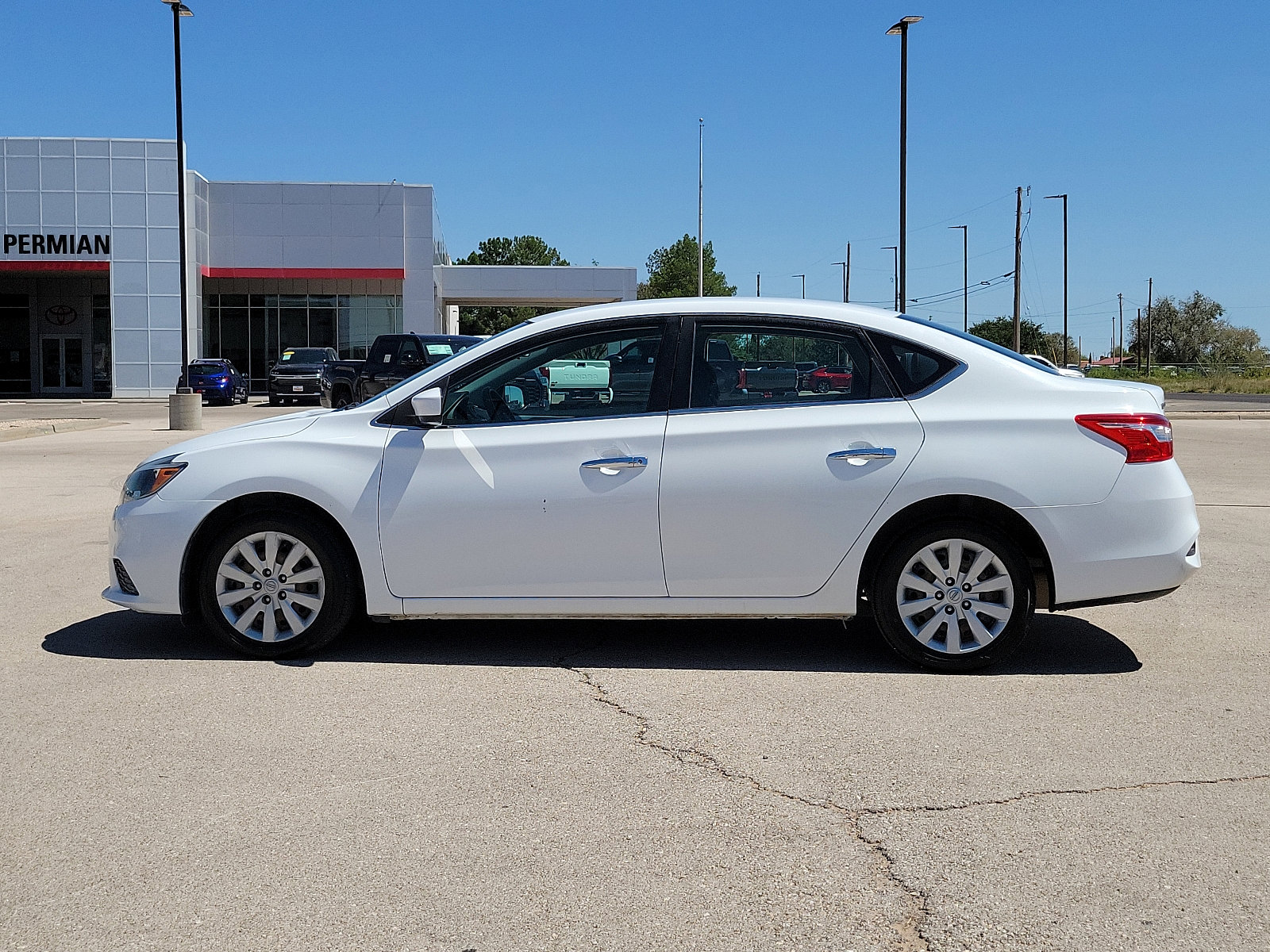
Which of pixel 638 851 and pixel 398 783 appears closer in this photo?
pixel 638 851

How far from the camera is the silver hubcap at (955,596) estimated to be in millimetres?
5680

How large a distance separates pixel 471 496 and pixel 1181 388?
63.2 metres

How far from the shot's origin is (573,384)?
5.93m

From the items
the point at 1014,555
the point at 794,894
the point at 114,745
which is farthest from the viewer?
the point at 1014,555

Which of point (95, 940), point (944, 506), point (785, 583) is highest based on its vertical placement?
point (944, 506)

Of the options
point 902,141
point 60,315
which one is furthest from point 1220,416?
point 60,315

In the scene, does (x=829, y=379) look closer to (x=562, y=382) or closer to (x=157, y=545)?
(x=562, y=382)

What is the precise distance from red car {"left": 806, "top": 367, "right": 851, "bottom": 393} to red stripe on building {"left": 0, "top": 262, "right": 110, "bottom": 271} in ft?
148

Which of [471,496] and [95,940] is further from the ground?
[471,496]

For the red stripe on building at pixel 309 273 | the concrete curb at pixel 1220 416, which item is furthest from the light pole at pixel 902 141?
the red stripe on building at pixel 309 273

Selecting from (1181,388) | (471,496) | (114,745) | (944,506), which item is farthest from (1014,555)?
(1181,388)

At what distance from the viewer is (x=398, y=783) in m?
4.31

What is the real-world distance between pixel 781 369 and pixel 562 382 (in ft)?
3.37

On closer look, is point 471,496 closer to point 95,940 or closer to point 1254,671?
point 95,940
